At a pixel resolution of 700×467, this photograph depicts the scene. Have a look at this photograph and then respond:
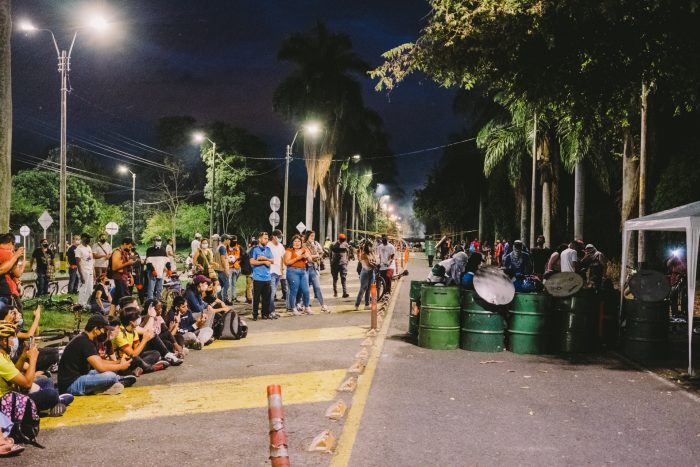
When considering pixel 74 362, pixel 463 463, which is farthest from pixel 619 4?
pixel 74 362

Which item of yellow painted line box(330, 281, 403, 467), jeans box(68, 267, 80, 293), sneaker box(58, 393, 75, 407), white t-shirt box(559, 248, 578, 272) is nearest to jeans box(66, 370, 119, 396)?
sneaker box(58, 393, 75, 407)

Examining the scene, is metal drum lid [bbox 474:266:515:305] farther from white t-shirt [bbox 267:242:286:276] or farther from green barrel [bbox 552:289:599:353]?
white t-shirt [bbox 267:242:286:276]

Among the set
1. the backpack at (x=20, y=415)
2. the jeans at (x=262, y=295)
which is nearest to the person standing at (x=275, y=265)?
the jeans at (x=262, y=295)

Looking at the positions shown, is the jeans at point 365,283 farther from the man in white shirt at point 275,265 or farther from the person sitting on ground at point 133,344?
the person sitting on ground at point 133,344

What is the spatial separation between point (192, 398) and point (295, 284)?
7890 millimetres

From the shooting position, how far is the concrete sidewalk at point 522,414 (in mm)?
5586

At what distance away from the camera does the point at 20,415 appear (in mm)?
5785

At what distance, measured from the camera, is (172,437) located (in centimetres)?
605

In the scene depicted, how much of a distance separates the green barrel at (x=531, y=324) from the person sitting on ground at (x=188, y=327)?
520 cm

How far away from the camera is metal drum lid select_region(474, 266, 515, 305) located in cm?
1035

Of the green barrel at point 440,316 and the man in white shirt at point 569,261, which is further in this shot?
the man in white shirt at point 569,261

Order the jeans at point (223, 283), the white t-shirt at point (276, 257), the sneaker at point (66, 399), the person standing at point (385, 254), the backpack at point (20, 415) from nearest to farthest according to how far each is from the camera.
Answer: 1. the backpack at point (20, 415)
2. the sneaker at point (66, 399)
3. the white t-shirt at point (276, 257)
4. the jeans at point (223, 283)
5. the person standing at point (385, 254)

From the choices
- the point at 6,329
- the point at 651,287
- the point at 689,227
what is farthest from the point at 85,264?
the point at 689,227

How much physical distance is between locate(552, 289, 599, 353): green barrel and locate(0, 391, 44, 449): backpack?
308 inches
